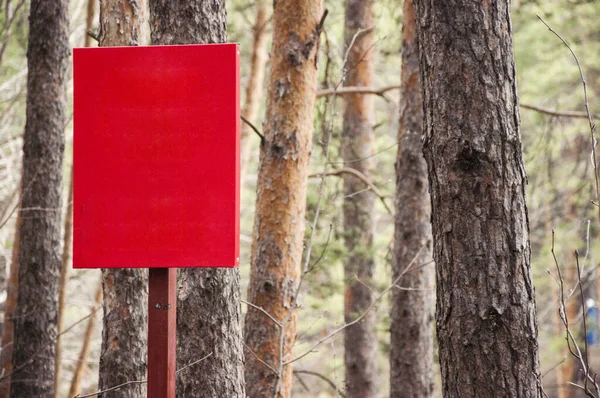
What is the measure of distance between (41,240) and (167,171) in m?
3.86

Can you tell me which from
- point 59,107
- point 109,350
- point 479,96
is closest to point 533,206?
point 59,107

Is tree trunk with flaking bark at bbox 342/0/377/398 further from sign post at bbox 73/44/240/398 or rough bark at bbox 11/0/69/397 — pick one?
sign post at bbox 73/44/240/398

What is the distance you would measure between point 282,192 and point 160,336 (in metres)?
2.30

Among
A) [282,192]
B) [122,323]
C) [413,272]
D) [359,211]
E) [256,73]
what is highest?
[256,73]

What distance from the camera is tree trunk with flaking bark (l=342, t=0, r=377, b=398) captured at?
29.2 feet

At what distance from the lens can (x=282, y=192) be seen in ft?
17.1

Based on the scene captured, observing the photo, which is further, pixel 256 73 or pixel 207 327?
pixel 256 73

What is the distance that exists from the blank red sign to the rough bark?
141 inches

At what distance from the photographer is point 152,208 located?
3.03m

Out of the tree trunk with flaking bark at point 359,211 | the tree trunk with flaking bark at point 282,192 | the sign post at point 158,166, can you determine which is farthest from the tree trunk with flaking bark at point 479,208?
the tree trunk with flaking bark at point 359,211

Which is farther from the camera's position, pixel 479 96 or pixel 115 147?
pixel 115 147

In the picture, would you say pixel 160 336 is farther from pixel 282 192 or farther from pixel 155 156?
pixel 282 192

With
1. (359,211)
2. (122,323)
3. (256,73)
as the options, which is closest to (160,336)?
(122,323)

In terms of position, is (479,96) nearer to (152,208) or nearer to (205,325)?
(152,208)
